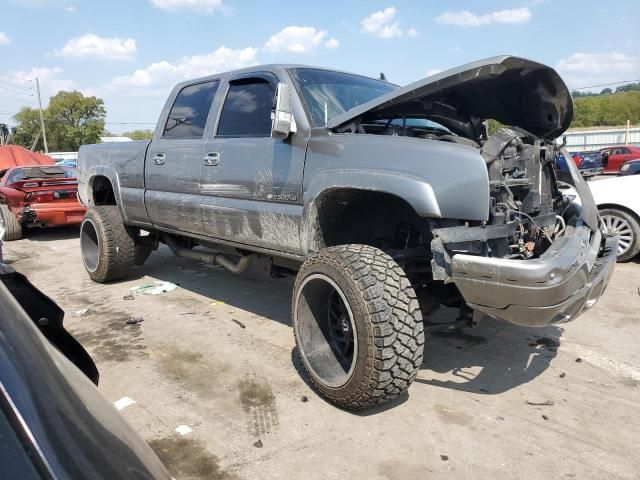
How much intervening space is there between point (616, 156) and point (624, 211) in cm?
2147

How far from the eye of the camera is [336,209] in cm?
340

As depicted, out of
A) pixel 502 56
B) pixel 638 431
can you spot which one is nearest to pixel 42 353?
pixel 502 56

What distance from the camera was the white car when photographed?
239 inches

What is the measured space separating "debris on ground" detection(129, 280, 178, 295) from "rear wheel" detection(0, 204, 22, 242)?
4758mm

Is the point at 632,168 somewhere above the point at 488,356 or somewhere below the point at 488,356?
above

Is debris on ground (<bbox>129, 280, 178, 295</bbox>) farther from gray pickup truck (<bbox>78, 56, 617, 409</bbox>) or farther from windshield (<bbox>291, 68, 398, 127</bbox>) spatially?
windshield (<bbox>291, 68, 398, 127</bbox>)

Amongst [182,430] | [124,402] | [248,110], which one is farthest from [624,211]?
[124,402]

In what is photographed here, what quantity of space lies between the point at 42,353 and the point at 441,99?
3158mm

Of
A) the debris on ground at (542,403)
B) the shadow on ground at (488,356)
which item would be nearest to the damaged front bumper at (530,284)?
the debris on ground at (542,403)

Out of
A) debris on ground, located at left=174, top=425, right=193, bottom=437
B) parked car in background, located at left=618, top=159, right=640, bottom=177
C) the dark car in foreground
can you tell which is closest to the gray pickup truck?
debris on ground, located at left=174, top=425, right=193, bottom=437

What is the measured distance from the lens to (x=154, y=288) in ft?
18.3

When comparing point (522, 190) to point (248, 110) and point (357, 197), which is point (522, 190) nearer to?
point (357, 197)

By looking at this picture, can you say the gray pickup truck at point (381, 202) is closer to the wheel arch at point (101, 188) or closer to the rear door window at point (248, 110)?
the rear door window at point (248, 110)

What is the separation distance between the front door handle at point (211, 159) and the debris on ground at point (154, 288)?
1953 mm
